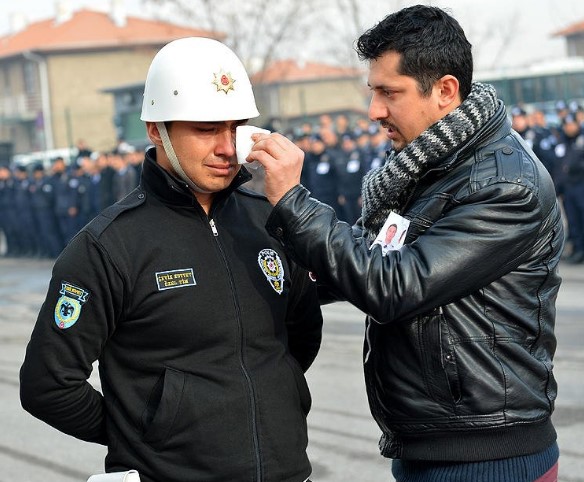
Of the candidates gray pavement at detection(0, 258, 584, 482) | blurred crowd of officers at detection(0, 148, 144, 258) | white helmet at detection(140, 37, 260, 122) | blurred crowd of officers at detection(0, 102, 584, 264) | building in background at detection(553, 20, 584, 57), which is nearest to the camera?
white helmet at detection(140, 37, 260, 122)

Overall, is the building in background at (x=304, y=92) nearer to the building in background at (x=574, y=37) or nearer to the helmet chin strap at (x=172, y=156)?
the building in background at (x=574, y=37)

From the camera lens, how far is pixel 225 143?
2963 millimetres

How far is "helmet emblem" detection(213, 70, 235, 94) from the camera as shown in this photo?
9.64 ft

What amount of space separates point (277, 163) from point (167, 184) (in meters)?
0.34

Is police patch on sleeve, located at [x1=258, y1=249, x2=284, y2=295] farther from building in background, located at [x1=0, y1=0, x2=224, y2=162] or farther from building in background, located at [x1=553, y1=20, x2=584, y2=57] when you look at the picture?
building in background, located at [x1=553, y1=20, x2=584, y2=57]

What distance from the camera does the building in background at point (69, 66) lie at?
59.1 metres

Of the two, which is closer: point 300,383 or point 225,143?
point 225,143

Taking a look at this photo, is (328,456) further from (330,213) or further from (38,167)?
(38,167)

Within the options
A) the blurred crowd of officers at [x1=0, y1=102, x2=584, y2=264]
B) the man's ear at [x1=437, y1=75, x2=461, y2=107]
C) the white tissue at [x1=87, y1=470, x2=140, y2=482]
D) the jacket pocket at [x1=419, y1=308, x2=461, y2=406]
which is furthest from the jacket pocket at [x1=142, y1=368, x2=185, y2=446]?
the blurred crowd of officers at [x1=0, y1=102, x2=584, y2=264]

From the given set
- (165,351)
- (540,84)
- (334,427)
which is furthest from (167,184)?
(540,84)

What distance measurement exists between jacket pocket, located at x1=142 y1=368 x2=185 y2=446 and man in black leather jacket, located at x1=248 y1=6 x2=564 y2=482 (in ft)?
1.44

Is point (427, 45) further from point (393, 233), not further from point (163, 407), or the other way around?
point (163, 407)

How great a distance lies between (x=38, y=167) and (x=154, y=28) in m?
44.6

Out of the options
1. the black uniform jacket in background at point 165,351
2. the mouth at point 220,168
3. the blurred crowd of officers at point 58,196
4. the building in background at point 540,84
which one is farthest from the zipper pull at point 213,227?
the building in background at point 540,84
